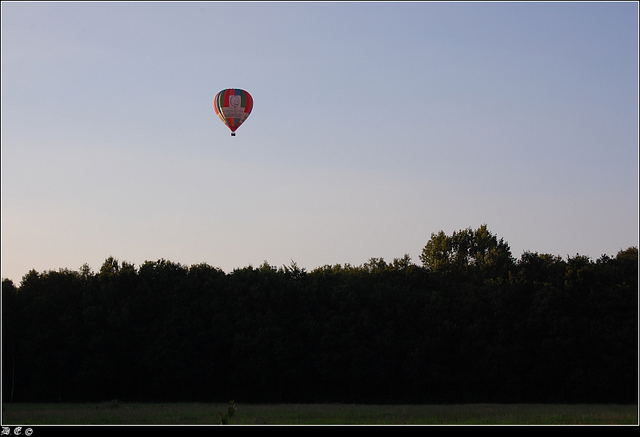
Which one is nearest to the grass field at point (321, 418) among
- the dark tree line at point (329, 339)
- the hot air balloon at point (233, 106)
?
the dark tree line at point (329, 339)

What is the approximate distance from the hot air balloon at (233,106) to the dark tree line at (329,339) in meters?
15.7

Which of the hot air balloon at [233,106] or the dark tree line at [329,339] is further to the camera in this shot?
the dark tree line at [329,339]

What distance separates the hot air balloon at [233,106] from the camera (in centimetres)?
3797

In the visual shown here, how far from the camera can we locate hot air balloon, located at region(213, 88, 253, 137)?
38.0m

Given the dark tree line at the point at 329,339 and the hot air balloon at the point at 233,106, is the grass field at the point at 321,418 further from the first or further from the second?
the hot air balloon at the point at 233,106

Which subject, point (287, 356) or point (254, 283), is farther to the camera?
point (254, 283)

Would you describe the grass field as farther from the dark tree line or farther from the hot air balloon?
the hot air balloon

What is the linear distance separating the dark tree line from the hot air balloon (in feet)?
51.6

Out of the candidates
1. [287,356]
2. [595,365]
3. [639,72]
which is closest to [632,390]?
[595,365]

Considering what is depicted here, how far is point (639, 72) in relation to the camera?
19125 millimetres

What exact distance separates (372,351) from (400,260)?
17.8 metres
